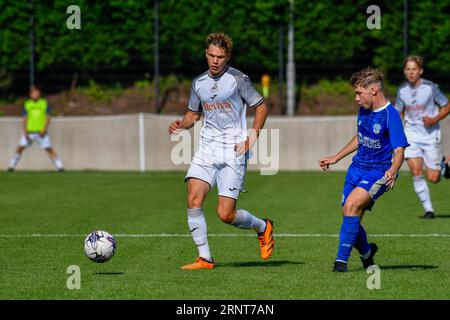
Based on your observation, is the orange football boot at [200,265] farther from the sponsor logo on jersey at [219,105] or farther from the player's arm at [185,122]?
the sponsor logo on jersey at [219,105]

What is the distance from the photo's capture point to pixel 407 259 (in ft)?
34.6

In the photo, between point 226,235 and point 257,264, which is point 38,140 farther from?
point 257,264

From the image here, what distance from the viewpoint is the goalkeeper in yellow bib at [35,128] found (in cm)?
2567

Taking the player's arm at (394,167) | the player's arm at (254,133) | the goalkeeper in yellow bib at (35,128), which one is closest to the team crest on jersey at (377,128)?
the player's arm at (394,167)

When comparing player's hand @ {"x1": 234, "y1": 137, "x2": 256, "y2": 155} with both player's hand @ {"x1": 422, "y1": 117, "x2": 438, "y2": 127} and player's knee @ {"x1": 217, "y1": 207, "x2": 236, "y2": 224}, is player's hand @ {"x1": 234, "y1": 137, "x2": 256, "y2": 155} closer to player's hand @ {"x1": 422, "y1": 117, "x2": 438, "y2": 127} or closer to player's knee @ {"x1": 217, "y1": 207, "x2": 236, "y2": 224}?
player's knee @ {"x1": 217, "y1": 207, "x2": 236, "y2": 224}

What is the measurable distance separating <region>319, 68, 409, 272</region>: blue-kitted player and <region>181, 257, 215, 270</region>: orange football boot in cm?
116

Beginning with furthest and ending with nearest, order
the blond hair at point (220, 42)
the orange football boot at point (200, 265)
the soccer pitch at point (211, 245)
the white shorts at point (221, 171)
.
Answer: the white shorts at point (221, 171) < the orange football boot at point (200, 265) < the blond hair at point (220, 42) < the soccer pitch at point (211, 245)

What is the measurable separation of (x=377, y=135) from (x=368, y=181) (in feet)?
1.34

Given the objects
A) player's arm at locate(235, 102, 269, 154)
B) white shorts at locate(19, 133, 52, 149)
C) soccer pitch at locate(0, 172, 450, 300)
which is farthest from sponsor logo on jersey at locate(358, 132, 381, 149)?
white shorts at locate(19, 133, 52, 149)

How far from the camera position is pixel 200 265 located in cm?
981

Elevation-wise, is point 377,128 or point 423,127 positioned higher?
point 377,128

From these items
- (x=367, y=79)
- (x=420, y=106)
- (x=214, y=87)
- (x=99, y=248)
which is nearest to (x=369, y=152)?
(x=367, y=79)

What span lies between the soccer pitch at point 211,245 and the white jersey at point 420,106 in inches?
44.8

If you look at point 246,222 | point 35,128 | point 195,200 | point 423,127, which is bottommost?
point 35,128
